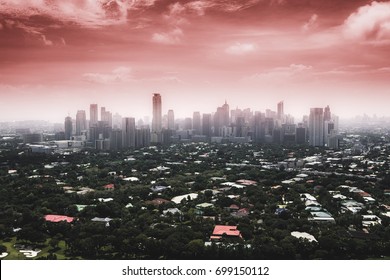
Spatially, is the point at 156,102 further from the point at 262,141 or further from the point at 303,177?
the point at 303,177

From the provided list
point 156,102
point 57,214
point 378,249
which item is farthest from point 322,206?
point 156,102

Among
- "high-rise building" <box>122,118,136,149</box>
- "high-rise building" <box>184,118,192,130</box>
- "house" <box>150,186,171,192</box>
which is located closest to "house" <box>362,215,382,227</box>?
"house" <box>150,186,171,192</box>

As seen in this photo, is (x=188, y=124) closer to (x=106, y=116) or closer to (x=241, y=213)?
(x=106, y=116)

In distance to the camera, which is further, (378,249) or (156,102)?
(156,102)

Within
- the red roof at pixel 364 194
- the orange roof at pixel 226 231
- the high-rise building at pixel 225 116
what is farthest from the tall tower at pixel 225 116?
the orange roof at pixel 226 231

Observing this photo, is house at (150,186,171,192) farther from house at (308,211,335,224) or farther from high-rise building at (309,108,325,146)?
high-rise building at (309,108,325,146)
